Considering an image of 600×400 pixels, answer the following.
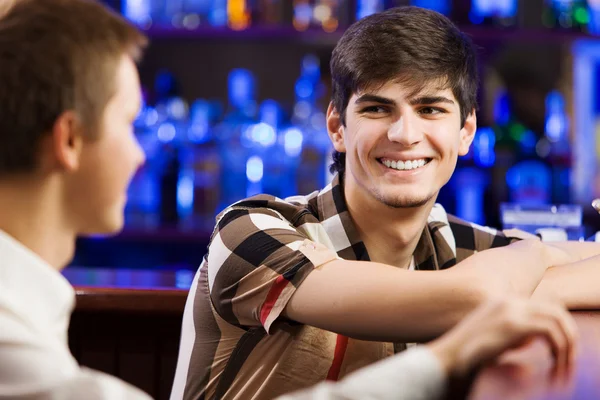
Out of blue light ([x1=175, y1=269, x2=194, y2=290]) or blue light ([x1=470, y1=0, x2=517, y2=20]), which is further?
blue light ([x1=470, y1=0, x2=517, y2=20])

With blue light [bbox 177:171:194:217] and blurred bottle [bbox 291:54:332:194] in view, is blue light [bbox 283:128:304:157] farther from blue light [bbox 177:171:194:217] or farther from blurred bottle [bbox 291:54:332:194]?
blue light [bbox 177:171:194:217]

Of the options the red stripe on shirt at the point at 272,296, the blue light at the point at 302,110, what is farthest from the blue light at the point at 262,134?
the red stripe on shirt at the point at 272,296

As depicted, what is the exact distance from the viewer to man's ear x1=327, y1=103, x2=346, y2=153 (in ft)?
5.23

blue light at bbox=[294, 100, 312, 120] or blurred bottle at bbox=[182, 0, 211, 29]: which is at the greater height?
blurred bottle at bbox=[182, 0, 211, 29]

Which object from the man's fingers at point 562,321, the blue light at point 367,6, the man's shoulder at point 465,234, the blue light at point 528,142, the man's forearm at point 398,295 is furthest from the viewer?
the blue light at point 528,142

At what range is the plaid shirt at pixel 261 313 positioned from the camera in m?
1.18

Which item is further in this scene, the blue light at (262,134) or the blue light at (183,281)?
the blue light at (262,134)

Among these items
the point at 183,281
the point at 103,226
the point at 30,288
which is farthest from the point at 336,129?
the point at 30,288

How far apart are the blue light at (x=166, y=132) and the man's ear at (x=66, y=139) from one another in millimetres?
2286

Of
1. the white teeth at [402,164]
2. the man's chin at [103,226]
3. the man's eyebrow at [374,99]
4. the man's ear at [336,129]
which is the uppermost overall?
the man's eyebrow at [374,99]

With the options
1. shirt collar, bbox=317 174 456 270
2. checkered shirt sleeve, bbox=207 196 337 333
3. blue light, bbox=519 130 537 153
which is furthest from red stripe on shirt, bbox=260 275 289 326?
blue light, bbox=519 130 537 153

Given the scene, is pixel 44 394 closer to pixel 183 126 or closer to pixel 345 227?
pixel 345 227

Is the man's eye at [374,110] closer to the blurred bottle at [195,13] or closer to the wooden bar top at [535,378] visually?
the wooden bar top at [535,378]

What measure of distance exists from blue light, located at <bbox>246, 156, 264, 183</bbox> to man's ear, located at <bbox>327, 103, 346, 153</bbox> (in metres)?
1.38
